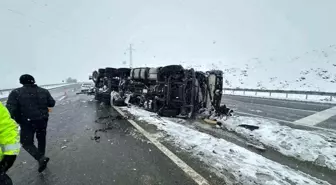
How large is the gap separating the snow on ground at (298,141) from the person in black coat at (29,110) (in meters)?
5.34

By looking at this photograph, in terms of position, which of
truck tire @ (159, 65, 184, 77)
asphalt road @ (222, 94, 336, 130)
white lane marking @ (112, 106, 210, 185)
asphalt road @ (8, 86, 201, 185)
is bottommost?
asphalt road @ (8, 86, 201, 185)

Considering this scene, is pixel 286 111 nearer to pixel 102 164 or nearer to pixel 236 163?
pixel 236 163

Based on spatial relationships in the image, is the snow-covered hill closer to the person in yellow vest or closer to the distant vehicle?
A: the distant vehicle

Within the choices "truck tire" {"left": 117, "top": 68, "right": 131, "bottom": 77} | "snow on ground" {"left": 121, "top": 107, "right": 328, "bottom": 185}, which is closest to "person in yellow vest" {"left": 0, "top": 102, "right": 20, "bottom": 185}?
"snow on ground" {"left": 121, "top": 107, "right": 328, "bottom": 185}

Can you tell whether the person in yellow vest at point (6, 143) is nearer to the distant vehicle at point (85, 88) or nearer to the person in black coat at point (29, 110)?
the person in black coat at point (29, 110)

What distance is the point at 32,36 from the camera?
99.1m

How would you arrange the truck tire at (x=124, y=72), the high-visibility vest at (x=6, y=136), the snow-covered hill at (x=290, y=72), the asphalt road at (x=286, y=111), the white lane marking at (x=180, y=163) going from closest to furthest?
1. the high-visibility vest at (x=6, y=136)
2. the white lane marking at (x=180, y=163)
3. the asphalt road at (x=286, y=111)
4. the truck tire at (x=124, y=72)
5. the snow-covered hill at (x=290, y=72)

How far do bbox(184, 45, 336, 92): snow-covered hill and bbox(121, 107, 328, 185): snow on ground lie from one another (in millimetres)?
19908

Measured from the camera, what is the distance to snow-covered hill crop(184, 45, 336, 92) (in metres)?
21.1

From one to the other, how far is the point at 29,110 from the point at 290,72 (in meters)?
29.3

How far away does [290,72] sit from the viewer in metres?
25.2

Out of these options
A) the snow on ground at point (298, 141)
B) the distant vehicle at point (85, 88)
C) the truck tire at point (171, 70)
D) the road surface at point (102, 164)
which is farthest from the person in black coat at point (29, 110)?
the distant vehicle at point (85, 88)

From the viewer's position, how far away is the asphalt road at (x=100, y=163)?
10.6 ft

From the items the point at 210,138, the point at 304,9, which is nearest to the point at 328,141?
the point at 210,138
